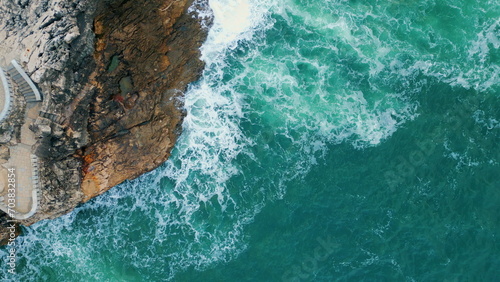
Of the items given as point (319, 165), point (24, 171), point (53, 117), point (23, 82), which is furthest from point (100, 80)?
point (319, 165)

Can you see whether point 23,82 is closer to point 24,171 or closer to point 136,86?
point 24,171

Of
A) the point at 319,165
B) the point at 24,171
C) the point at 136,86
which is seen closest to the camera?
the point at 24,171

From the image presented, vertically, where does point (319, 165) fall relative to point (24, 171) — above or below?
above

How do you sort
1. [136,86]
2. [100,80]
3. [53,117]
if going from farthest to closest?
1. [136,86]
2. [100,80]
3. [53,117]

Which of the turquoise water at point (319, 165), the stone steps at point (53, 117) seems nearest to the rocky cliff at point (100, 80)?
the stone steps at point (53, 117)

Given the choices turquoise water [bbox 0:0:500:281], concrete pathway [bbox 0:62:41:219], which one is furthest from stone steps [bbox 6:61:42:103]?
turquoise water [bbox 0:0:500:281]

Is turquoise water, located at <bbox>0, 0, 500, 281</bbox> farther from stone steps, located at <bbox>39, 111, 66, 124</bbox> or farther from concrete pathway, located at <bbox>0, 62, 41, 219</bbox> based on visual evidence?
stone steps, located at <bbox>39, 111, 66, 124</bbox>
